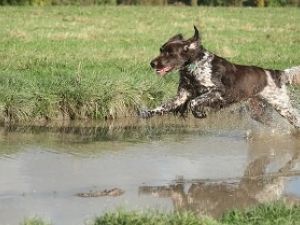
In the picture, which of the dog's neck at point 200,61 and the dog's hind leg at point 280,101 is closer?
the dog's neck at point 200,61

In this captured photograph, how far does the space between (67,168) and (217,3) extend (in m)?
46.0

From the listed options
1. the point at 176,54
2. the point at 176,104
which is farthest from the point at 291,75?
the point at 176,54

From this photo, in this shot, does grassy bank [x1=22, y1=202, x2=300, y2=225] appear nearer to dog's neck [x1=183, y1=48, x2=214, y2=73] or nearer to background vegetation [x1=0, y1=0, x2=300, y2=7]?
dog's neck [x1=183, y1=48, x2=214, y2=73]

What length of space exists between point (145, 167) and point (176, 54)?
1922mm

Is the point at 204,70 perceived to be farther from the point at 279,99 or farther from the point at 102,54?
the point at 102,54

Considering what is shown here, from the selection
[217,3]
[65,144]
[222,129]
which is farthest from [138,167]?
[217,3]

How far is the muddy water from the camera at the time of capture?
676cm

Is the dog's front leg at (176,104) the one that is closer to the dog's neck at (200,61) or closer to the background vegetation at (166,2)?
the dog's neck at (200,61)

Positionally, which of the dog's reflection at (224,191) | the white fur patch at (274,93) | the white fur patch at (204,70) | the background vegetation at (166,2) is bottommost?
the dog's reflection at (224,191)

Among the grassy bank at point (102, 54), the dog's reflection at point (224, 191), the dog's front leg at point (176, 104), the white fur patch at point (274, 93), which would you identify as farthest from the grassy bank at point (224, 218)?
the grassy bank at point (102, 54)

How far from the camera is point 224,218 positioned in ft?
19.9

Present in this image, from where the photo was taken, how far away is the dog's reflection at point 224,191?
22.4 ft

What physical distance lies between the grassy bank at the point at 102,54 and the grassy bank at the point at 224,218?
17.7 ft

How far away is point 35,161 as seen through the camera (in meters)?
8.46
